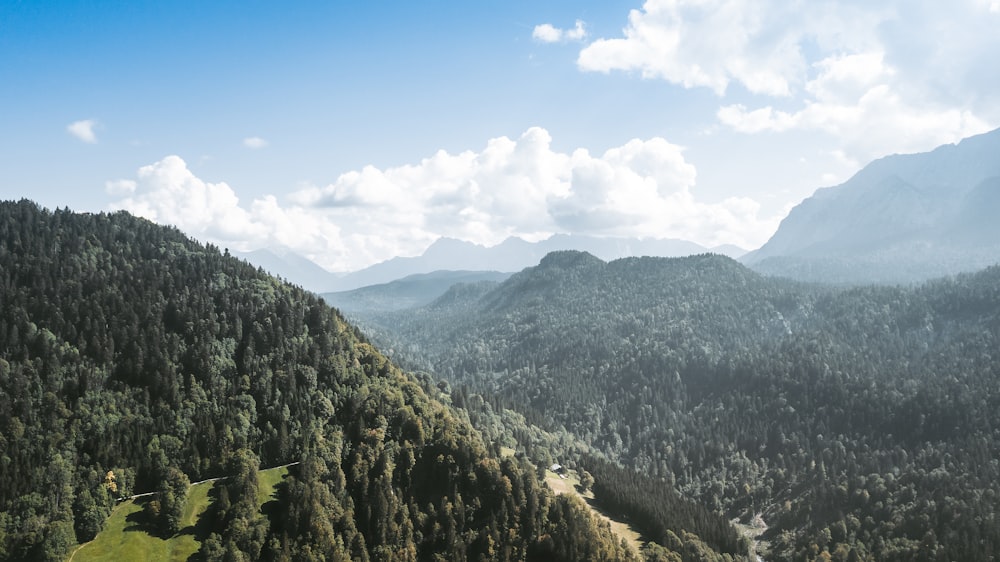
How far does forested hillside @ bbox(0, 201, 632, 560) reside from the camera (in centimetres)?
14325

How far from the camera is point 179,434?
557ft

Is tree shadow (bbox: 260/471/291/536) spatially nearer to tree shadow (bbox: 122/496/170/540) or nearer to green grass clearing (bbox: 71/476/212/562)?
green grass clearing (bbox: 71/476/212/562)

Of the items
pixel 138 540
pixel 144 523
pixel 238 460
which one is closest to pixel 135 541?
pixel 138 540

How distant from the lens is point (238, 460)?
15800 centimetres

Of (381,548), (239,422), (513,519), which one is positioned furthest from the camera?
(239,422)

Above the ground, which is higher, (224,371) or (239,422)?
(224,371)

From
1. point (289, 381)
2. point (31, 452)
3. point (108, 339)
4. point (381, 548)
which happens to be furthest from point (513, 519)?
point (108, 339)

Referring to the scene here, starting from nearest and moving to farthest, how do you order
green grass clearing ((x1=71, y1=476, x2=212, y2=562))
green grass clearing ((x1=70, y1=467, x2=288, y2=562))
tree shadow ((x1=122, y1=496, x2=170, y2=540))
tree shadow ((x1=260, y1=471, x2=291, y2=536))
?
green grass clearing ((x1=71, y1=476, x2=212, y2=562)) → green grass clearing ((x1=70, y1=467, x2=288, y2=562)) → tree shadow ((x1=122, y1=496, x2=170, y2=540)) → tree shadow ((x1=260, y1=471, x2=291, y2=536))

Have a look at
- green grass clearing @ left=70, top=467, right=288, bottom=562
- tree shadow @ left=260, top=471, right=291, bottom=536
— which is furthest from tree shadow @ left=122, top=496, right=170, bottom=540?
tree shadow @ left=260, top=471, right=291, bottom=536

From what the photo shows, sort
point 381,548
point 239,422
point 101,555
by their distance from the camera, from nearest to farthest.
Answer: point 101,555, point 381,548, point 239,422

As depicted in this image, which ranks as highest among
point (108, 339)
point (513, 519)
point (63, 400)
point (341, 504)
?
point (108, 339)

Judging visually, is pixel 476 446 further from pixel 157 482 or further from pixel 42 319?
pixel 42 319

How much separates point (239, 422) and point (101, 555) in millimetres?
49334

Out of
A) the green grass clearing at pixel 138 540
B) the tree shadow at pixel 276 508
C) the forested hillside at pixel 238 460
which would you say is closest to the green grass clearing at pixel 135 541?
the green grass clearing at pixel 138 540
